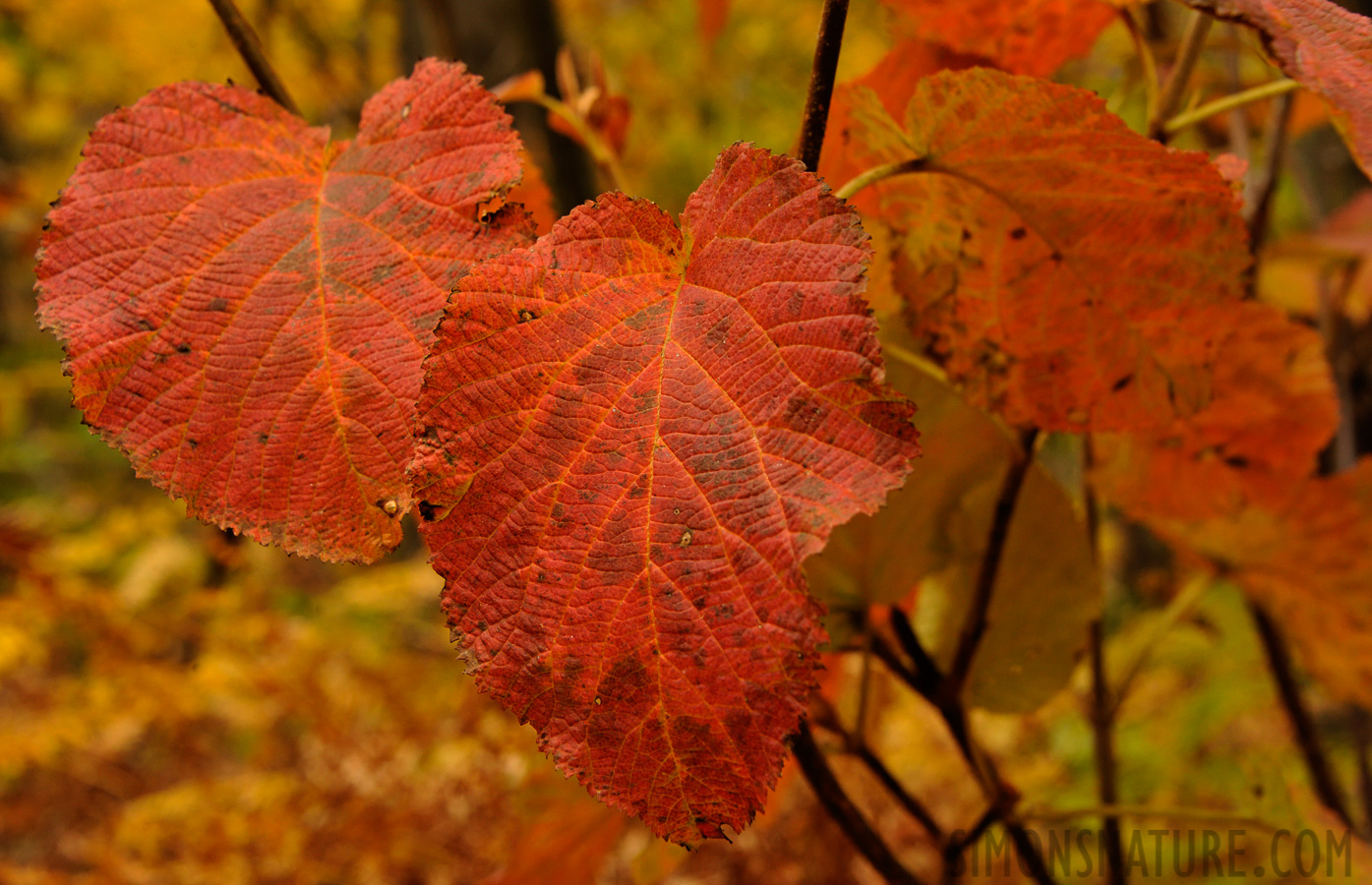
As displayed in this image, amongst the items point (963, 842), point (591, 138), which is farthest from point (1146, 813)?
point (591, 138)

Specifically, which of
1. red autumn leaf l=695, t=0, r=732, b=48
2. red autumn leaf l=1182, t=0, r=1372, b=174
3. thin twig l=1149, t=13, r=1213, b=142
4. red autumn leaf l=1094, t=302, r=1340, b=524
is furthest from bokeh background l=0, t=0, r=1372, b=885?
red autumn leaf l=1182, t=0, r=1372, b=174

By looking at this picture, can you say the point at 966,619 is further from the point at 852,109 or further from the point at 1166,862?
the point at 1166,862

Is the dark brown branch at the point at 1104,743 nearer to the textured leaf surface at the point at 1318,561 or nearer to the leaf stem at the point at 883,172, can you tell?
the textured leaf surface at the point at 1318,561

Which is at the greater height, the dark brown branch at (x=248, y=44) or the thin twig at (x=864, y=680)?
the dark brown branch at (x=248, y=44)

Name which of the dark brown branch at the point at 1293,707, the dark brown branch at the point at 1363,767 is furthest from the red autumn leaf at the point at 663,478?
the dark brown branch at the point at 1363,767

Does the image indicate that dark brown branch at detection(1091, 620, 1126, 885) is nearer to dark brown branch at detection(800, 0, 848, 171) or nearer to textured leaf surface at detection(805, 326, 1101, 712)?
textured leaf surface at detection(805, 326, 1101, 712)

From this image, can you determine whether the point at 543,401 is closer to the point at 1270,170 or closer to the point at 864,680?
the point at 864,680
